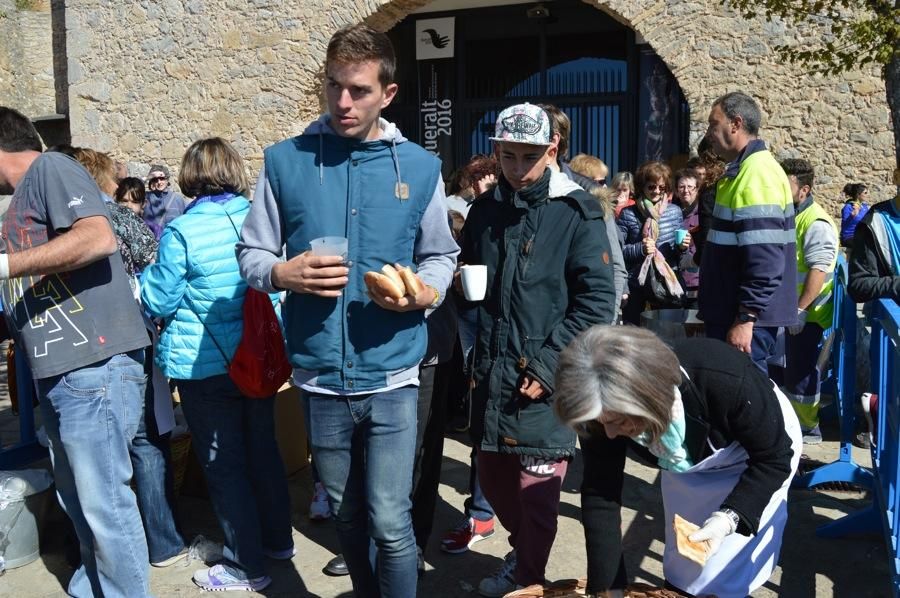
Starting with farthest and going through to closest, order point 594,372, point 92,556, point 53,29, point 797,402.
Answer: point 53,29 < point 797,402 < point 92,556 < point 594,372

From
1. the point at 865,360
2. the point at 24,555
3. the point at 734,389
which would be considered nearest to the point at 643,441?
the point at 734,389

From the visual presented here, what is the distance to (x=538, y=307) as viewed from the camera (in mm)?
2771

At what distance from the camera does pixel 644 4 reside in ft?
30.8

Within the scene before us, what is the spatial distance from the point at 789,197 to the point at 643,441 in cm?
189

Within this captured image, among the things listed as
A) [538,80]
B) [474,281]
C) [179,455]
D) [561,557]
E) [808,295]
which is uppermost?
[538,80]

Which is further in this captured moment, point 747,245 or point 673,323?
point 673,323

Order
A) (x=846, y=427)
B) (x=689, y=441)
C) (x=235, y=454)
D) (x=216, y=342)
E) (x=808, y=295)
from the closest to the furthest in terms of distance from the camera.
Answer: (x=689, y=441), (x=216, y=342), (x=235, y=454), (x=846, y=427), (x=808, y=295)

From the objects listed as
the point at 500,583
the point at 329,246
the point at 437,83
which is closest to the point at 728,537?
the point at 500,583

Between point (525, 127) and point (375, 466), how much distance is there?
4.03ft

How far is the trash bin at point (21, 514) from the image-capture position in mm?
3551

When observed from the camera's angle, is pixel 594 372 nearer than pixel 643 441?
Yes

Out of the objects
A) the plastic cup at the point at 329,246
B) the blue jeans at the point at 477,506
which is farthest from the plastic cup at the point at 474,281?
the blue jeans at the point at 477,506

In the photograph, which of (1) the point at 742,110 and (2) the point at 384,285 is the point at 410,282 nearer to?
(2) the point at 384,285

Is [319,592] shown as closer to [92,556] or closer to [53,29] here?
[92,556]
